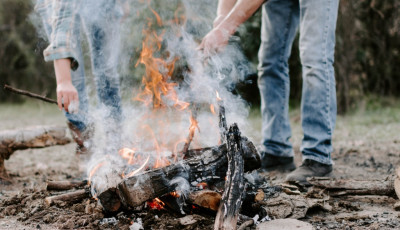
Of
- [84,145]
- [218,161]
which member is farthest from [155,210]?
[84,145]

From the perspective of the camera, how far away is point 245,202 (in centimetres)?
226

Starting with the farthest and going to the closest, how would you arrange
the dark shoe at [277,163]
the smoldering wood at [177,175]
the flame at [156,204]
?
the dark shoe at [277,163], the flame at [156,204], the smoldering wood at [177,175]

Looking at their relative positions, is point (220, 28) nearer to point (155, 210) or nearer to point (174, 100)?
point (174, 100)

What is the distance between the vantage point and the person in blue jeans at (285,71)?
2911 millimetres

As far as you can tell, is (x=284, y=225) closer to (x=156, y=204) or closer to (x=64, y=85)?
(x=156, y=204)

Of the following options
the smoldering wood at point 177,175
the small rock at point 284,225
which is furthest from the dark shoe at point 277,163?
the small rock at point 284,225

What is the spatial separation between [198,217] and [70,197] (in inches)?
39.7

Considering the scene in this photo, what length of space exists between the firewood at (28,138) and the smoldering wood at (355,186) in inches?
98.9

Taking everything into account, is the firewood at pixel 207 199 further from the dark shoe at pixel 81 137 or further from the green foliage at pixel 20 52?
the green foliage at pixel 20 52

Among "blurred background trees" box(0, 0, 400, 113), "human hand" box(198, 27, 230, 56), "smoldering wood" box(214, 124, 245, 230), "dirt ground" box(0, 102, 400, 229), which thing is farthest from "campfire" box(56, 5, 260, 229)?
"blurred background trees" box(0, 0, 400, 113)

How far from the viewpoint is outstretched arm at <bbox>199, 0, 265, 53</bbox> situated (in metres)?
2.76

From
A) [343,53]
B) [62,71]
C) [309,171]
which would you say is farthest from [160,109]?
[343,53]

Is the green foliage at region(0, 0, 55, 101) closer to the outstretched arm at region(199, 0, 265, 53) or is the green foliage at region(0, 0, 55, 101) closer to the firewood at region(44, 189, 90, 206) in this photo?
the firewood at region(44, 189, 90, 206)

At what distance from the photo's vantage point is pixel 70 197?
249 centimetres
